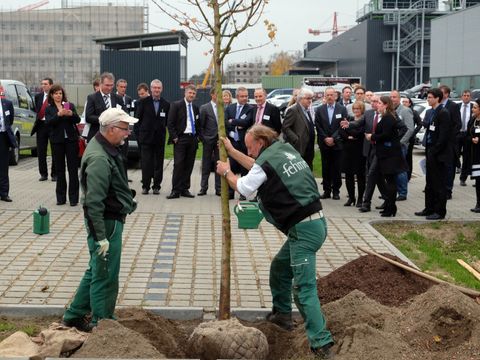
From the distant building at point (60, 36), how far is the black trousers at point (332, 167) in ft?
342

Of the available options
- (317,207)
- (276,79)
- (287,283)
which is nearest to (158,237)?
(287,283)

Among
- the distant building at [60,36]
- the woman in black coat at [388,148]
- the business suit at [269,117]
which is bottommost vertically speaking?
the woman in black coat at [388,148]

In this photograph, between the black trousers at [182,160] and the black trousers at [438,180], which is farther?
the black trousers at [182,160]

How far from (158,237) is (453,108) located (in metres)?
5.21

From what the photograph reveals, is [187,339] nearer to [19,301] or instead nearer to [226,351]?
[226,351]

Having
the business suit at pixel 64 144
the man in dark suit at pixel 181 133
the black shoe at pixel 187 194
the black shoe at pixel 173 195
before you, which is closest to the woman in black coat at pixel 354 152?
the man in dark suit at pixel 181 133

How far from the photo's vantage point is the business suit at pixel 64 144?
472 inches

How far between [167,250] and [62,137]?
3909 millimetres

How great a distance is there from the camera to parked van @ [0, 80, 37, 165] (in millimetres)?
18188

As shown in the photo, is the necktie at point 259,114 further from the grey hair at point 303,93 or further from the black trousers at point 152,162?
the black trousers at point 152,162

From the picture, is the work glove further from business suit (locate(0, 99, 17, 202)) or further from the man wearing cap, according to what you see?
business suit (locate(0, 99, 17, 202))

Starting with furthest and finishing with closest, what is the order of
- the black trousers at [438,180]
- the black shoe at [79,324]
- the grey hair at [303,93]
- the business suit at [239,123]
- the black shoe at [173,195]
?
the black shoe at [173,195]
the business suit at [239,123]
the grey hair at [303,93]
the black trousers at [438,180]
the black shoe at [79,324]

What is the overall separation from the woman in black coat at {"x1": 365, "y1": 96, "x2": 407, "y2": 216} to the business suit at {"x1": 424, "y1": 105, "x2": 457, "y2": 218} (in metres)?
0.45

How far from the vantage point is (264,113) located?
1273cm
